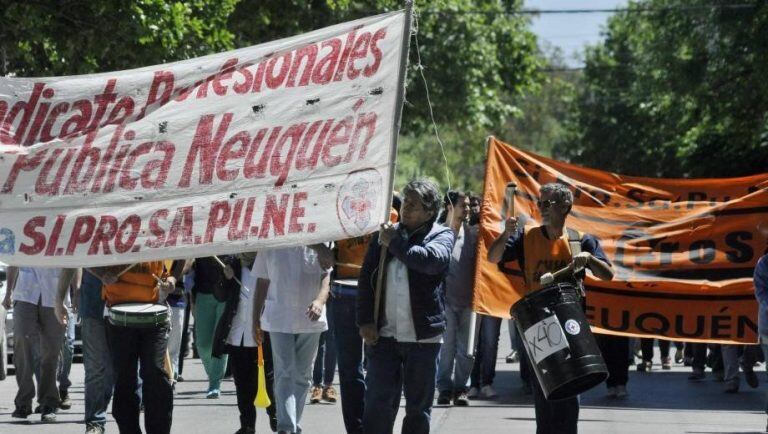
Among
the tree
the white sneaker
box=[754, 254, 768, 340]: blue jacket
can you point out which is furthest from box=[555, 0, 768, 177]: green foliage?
box=[754, 254, 768, 340]: blue jacket

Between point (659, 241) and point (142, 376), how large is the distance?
5050mm

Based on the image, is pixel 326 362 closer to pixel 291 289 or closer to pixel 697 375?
pixel 291 289

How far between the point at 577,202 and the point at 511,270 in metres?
1.02

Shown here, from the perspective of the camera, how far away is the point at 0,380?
16.3m

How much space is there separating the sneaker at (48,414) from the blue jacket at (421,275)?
448 centimetres

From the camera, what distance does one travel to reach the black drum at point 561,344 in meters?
8.14

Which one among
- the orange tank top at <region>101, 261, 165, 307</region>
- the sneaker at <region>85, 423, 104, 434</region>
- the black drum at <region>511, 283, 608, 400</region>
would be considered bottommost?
the sneaker at <region>85, 423, 104, 434</region>

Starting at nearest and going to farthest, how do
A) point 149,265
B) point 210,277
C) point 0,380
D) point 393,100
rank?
point 393,100 < point 149,265 < point 210,277 < point 0,380

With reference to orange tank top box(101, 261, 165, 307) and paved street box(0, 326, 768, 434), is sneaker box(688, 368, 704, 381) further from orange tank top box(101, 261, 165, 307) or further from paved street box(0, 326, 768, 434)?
orange tank top box(101, 261, 165, 307)

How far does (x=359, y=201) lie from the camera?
7629mm

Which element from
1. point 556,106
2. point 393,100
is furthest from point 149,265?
point 556,106

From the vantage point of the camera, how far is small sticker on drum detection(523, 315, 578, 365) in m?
8.20

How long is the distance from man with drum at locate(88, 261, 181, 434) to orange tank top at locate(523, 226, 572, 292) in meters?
2.32

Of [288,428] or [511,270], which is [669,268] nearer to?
[511,270]
